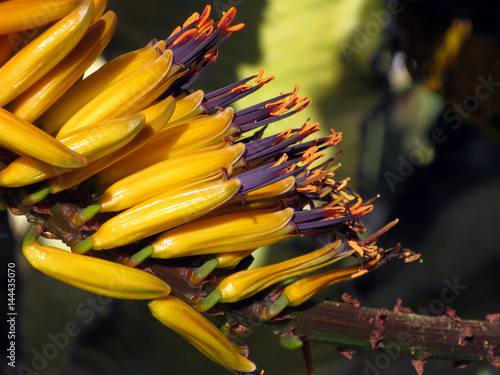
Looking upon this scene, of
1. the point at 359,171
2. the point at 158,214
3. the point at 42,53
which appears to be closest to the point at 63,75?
the point at 42,53

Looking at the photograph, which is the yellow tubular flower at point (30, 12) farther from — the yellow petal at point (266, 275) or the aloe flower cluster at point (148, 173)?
the yellow petal at point (266, 275)

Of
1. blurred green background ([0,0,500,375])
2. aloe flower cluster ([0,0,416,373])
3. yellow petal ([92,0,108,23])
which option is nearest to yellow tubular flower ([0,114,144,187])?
aloe flower cluster ([0,0,416,373])

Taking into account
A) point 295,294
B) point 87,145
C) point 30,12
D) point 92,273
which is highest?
point 30,12

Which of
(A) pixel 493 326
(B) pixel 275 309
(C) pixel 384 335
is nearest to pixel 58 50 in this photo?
(B) pixel 275 309

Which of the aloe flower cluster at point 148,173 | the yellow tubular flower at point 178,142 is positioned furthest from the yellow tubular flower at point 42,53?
the yellow tubular flower at point 178,142

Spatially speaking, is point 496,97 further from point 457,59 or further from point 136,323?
point 136,323

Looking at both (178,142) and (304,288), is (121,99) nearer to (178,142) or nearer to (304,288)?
(178,142)

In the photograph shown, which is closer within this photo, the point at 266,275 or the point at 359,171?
the point at 266,275
